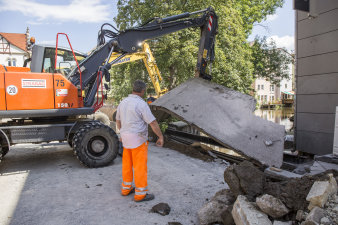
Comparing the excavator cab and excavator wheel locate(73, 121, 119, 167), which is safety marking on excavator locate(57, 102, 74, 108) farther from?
the excavator cab

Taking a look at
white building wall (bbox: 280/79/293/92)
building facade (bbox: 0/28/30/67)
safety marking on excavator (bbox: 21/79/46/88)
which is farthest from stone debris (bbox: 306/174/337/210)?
white building wall (bbox: 280/79/293/92)

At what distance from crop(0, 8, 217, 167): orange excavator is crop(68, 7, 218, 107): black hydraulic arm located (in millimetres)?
21

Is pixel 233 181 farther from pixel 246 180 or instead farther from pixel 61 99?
pixel 61 99

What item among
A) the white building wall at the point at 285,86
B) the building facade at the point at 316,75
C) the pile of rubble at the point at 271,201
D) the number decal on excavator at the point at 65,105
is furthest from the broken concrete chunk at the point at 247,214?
the white building wall at the point at 285,86

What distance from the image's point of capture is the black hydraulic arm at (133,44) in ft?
20.4

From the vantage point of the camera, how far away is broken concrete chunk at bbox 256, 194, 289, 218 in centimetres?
271

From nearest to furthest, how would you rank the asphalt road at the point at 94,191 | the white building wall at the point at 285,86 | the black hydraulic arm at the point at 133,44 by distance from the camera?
1. the asphalt road at the point at 94,191
2. the black hydraulic arm at the point at 133,44
3. the white building wall at the point at 285,86

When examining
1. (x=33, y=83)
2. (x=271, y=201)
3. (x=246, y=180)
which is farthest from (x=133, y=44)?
(x=271, y=201)

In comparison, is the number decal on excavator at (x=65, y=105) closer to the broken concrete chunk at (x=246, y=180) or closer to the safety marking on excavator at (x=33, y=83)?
the safety marking on excavator at (x=33, y=83)

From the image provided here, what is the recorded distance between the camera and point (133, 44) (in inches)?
272

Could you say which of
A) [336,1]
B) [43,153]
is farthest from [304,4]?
[43,153]

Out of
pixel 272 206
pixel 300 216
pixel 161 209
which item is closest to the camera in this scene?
pixel 300 216

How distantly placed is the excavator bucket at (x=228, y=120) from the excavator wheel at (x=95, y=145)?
132cm

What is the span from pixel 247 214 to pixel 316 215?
60 cm
